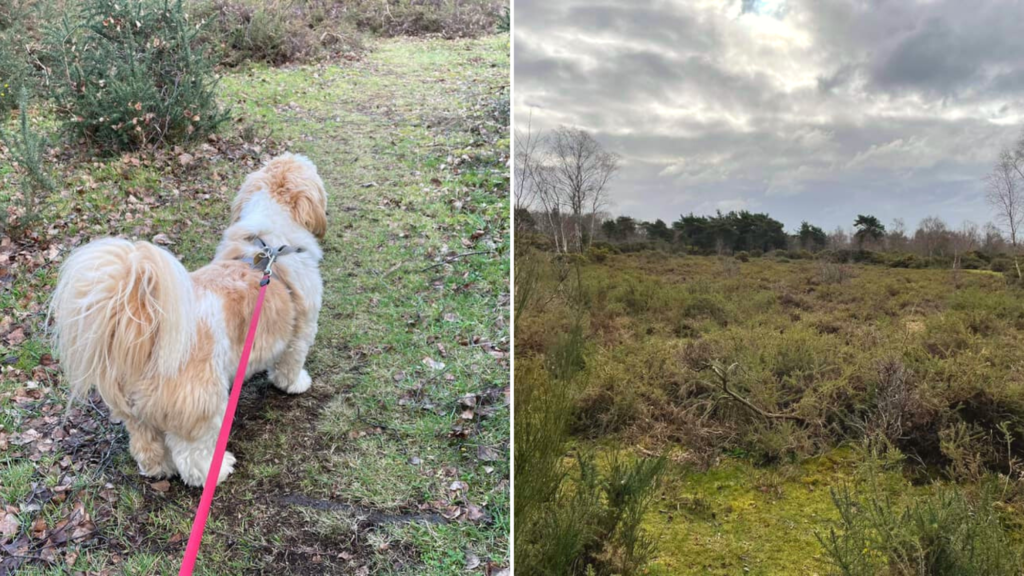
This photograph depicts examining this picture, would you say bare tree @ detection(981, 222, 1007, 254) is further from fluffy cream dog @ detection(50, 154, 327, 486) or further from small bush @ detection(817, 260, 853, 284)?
fluffy cream dog @ detection(50, 154, 327, 486)

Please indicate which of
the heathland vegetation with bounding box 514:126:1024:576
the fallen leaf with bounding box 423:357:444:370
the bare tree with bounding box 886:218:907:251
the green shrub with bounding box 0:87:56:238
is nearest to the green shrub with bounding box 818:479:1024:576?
the heathland vegetation with bounding box 514:126:1024:576

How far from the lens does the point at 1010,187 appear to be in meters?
2.20

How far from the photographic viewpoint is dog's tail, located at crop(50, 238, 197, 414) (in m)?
2.20

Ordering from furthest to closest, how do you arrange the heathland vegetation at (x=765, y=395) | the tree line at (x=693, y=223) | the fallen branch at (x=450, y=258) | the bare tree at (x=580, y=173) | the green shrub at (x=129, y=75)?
the green shrub at (x=129, y=75), the fallen branch at (x=450, y=258), the bare tree at (x=580, y=173), the tree line at (x=693, y=223), the heathland vegetation at (x=765, y=395)

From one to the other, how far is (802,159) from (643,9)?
1.03m

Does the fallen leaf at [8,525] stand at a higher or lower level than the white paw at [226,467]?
lower

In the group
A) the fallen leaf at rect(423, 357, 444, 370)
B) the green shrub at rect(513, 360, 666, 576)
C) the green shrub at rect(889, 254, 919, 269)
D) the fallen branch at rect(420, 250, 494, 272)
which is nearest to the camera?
the green shrub at rect(513, 360, 666, 576)

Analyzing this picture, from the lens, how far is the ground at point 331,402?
2461 mm

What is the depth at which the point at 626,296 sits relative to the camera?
10.0 feet

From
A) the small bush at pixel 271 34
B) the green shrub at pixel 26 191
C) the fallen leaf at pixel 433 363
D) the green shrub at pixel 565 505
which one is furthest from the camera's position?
the small bush at pixel 271 34

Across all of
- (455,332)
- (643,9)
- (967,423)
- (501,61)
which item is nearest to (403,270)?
(455,332)

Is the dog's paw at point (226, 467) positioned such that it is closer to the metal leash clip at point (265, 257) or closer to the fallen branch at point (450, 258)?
the metal leash clip at point (265, 257)

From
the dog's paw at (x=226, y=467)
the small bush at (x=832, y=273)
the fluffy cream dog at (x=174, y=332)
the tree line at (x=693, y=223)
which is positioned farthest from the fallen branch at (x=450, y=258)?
the small bush at (x=832, y=273)

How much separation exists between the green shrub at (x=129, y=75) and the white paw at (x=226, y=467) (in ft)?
12.1
